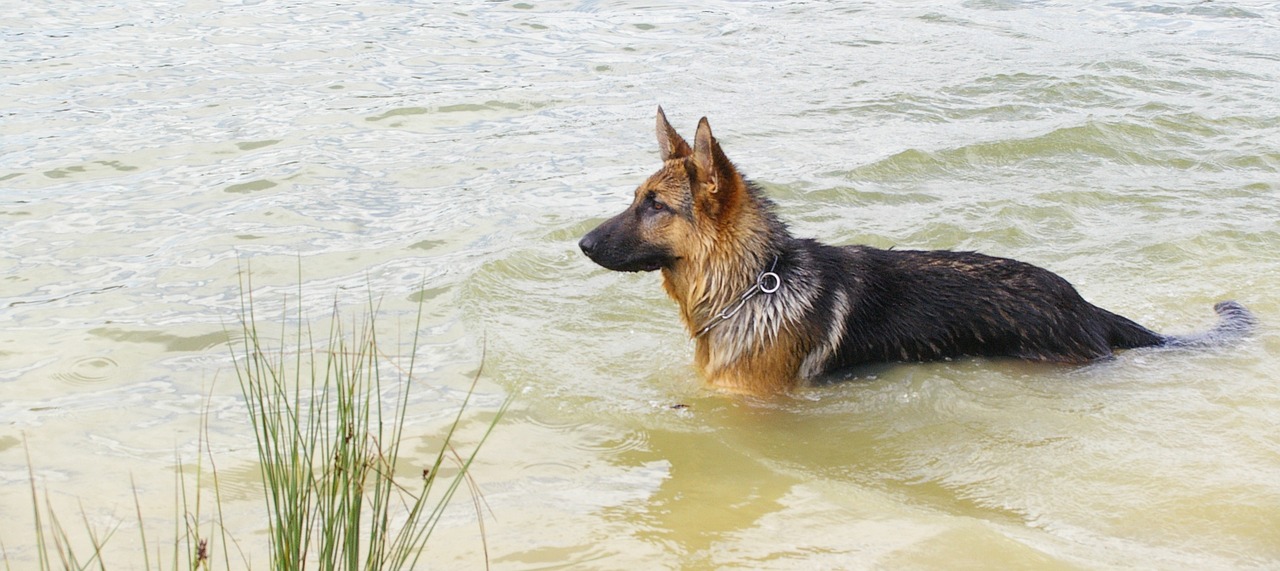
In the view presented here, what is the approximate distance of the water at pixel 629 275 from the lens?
5.11 m

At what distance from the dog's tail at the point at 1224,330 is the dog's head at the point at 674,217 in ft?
9.33

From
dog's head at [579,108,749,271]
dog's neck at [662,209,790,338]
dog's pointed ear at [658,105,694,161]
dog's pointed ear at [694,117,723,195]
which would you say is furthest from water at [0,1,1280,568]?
dog's pointed ear at [658,105,694,161]

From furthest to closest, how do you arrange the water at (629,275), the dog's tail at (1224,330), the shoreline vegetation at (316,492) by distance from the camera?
the dog's tail at (1224,330) → the water at (629,275) → the shoreline vegetation at (316,492)

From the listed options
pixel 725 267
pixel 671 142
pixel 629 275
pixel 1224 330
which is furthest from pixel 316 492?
pixel 1224 330

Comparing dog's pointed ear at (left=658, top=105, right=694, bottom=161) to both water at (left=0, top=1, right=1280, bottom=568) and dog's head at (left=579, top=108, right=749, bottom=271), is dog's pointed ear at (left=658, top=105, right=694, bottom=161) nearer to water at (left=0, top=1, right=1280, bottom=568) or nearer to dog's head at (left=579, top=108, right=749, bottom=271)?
dog's head at (left=579, top=108, right=749, bottom=271)

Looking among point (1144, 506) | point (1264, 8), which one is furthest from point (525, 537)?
point (1264, 8)

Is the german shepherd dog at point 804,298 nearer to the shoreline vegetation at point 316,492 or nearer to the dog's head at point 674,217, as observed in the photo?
the dog's head at point 674,217

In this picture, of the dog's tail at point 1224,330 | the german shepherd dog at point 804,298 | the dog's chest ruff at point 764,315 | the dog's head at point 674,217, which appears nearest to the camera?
the dog's head at point 674,217

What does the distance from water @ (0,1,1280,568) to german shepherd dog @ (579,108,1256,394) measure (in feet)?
0.62

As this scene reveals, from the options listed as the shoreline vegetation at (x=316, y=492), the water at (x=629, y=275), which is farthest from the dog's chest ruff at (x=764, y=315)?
the shoreline vegetation at (x=316, y=492)

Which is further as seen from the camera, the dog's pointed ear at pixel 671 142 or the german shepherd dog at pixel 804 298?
the dog's pointed ear at pixel 671 142

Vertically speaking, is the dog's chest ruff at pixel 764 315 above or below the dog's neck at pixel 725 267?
below

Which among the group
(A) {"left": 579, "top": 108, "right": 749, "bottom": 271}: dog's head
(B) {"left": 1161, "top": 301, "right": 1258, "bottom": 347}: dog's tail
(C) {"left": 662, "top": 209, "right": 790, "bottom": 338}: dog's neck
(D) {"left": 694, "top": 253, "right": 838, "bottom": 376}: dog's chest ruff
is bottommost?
(B) {"left": 1161, "top": 301, "right": 1258, "bottom": 347}: dog's tail

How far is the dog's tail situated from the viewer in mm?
7105
